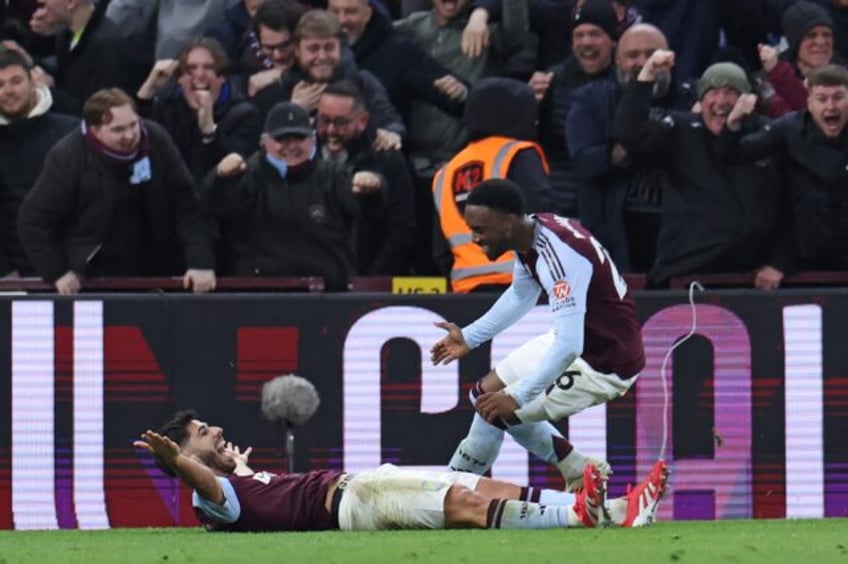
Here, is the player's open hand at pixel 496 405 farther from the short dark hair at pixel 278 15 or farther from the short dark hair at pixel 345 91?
the short dark hair at pixel 278 15

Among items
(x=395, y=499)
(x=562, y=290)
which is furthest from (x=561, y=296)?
(x=395, y=499)

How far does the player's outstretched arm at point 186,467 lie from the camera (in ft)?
34.3

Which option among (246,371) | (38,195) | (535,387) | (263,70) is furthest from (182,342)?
(535,387)

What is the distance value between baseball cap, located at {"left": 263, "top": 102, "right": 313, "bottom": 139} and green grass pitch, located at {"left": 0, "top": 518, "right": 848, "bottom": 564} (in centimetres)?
325

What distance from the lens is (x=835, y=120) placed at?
1352 centimetres

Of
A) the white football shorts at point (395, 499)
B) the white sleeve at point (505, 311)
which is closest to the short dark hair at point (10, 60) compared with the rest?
the white sleeve at point (505, 311)

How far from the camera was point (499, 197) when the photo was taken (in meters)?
11.4

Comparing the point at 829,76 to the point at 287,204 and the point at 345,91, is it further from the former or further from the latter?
the point at 287,204

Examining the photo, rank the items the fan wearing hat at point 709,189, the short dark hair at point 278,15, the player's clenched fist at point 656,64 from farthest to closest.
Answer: the short dark hair at point 278,15 < the fan wearing hat at point 709,189 < the player's clenched fist at point 656,64

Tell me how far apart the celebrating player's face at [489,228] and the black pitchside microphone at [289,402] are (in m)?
2.35

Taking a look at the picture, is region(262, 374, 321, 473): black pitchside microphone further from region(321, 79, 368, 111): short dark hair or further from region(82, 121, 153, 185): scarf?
region(321, 79, 368, 111): short dark hair

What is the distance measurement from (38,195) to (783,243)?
488cm

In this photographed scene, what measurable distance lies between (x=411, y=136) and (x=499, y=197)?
370 cm

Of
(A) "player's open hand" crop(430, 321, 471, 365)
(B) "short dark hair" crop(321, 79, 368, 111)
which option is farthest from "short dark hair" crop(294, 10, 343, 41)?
(A) "player's open hand" crop(430, 321, 471, 365)
